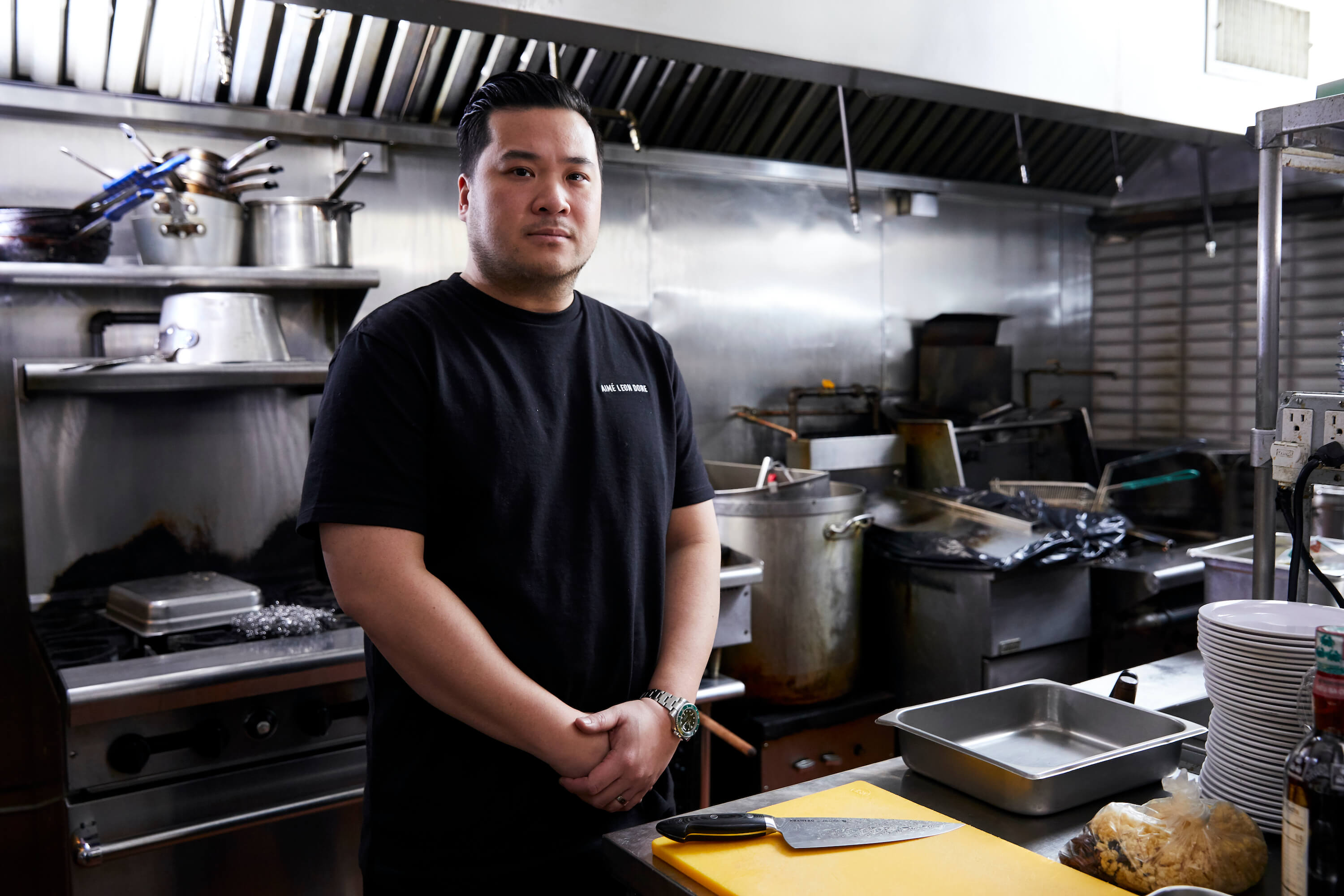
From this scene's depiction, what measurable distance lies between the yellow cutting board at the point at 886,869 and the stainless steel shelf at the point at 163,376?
1791 millimetres

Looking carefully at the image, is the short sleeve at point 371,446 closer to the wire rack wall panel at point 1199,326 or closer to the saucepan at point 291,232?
the saucepan at point 291,232

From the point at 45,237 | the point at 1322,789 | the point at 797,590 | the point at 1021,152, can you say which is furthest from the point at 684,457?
the point at 1021,152

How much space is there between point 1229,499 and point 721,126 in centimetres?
247

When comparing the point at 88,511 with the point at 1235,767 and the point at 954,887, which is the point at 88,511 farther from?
the point at 1235,767

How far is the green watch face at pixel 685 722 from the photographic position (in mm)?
1429

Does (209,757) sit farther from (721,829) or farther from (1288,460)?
(1288,460)

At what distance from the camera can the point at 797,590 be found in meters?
2.96

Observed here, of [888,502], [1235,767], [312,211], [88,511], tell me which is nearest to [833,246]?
[888,502]

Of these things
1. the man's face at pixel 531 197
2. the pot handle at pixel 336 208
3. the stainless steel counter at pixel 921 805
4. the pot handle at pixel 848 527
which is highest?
the pot handle at pixel 336 208

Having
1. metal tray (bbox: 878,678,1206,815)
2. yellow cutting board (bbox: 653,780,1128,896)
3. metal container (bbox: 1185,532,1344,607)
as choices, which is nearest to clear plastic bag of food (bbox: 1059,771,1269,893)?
yellow cutting board (bbox: 653,780,1128,896)

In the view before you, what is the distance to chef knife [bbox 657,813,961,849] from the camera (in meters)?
1.12

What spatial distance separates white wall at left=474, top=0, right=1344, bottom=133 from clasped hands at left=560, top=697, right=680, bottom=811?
1226 mm

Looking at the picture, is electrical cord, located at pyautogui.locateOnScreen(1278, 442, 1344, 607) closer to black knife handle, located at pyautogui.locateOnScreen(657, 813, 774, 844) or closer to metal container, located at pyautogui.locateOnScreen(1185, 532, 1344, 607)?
metal container, located at pyautogui.locateOnScreen(1185, 532, 1344, 607)

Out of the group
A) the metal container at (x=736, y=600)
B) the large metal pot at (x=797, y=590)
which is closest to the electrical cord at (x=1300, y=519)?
the metal container at (x=736, y=600)
